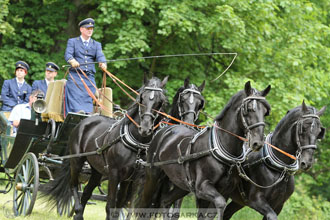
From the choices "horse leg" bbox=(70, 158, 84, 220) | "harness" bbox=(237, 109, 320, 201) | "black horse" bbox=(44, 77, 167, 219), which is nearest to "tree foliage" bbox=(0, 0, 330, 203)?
"black horse" bbox=(44, 77, 167, 219)

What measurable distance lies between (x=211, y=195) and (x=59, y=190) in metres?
3.47

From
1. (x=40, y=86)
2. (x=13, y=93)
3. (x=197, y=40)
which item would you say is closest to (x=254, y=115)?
(x=40, y=86)

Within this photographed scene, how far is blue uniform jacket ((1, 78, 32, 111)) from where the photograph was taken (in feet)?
33.5

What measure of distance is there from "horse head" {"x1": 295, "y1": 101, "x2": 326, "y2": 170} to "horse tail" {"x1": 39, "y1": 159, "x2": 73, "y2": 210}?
3650mm

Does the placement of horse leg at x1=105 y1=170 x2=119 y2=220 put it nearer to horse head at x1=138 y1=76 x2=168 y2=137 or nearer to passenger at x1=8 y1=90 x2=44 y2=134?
horse head at x1=138 y1=76 x2=168 y2=137

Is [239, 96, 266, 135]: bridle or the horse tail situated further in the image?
the horse tail

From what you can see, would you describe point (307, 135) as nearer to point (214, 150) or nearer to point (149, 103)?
point (214, 150)

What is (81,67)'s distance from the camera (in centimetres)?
873

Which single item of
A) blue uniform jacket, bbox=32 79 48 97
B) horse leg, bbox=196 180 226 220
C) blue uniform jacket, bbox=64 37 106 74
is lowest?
horse leg, bbox=196 180 226 220

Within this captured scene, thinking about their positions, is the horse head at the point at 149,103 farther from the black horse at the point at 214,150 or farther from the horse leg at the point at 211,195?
the horse leg at the point at 211,195

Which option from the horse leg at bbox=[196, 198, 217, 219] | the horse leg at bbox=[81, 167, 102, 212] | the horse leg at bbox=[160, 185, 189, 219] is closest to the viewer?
the horse leg at bbox=[196, 198, 217, 219]

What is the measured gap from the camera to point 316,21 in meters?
15.4

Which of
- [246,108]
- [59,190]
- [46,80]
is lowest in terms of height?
[59,190]

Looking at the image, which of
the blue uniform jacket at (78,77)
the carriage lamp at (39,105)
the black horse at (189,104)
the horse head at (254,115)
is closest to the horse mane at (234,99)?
the horse head at (254,115)
